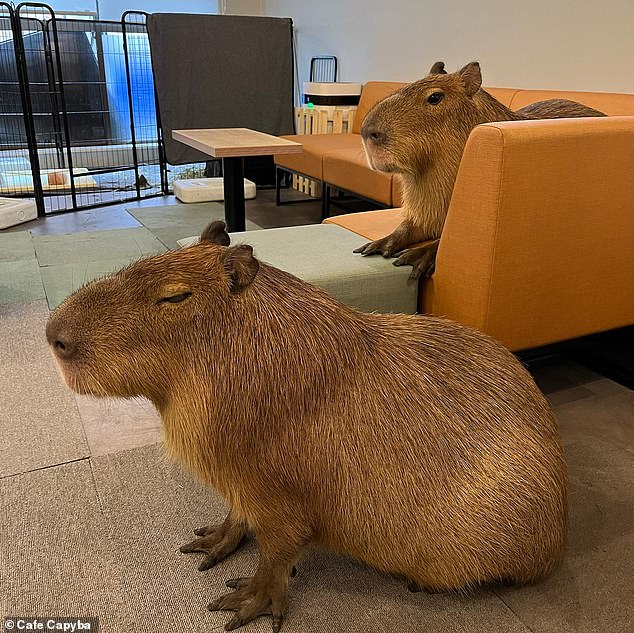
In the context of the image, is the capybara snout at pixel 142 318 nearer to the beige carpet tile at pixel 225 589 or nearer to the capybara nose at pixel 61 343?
the capybara nose at pixel 61 343

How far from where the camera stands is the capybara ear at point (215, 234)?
1226 millimetres

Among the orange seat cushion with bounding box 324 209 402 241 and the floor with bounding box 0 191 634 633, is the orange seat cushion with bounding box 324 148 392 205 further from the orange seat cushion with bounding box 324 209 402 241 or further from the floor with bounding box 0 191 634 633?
the floor with bounding box 0 191 634 633

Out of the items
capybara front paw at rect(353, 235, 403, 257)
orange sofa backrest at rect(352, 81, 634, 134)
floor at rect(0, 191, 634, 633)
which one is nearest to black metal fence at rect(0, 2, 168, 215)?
orange sofa backrest at rect(352, 81, 634, 134)

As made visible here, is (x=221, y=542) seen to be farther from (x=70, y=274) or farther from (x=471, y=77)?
(x=70, y=274)

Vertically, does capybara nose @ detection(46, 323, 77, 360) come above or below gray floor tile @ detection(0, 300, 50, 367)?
above

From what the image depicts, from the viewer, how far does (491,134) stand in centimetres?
167

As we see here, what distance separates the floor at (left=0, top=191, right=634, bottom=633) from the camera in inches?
54.5

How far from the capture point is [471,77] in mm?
1926

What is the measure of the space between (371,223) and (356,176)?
1.63 metres

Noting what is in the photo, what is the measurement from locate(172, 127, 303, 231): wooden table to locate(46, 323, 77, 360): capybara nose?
246 centimetres

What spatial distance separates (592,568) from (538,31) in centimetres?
318

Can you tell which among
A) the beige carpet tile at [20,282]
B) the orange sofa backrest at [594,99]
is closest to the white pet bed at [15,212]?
the beige carpet tile at [20,282]

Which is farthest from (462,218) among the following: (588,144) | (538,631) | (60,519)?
(60,519)

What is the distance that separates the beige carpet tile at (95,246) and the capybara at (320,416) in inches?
104
